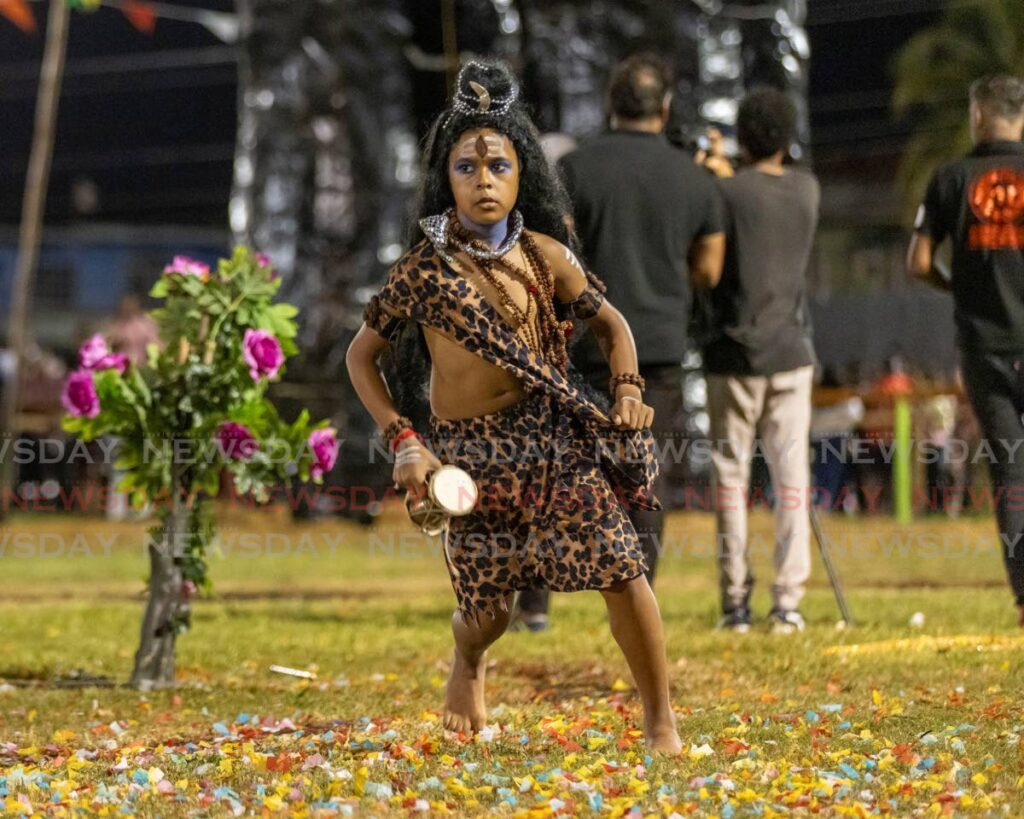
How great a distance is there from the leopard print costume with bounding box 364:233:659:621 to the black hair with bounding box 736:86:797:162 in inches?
121

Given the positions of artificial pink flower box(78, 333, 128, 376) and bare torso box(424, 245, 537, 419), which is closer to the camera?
bare torso box(424, 245, 537, 419)

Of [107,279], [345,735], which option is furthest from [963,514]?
[107,279]

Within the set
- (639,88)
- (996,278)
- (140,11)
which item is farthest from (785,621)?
(140,11)

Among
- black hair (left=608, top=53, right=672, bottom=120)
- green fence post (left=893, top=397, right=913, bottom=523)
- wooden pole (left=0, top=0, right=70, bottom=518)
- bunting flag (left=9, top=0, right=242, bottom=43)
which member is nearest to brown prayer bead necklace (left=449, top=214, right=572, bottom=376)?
black hair (left=608, top=53, right=672, bottom=120)

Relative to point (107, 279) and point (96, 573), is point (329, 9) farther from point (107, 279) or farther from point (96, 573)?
point (107, 279)

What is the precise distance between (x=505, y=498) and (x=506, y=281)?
0.59m

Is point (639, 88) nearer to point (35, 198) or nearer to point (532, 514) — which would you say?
point (532, 514)

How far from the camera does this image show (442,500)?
4.34 m

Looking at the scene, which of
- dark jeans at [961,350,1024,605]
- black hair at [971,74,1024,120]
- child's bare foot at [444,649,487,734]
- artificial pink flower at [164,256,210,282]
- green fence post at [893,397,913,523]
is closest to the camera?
child's bare foot at [444,649,487,734]

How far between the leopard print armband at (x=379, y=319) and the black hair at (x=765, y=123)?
122 inches

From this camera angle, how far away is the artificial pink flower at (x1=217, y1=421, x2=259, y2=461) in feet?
20.6

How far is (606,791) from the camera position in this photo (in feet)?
12.7

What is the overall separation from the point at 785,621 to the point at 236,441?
255 centimetres

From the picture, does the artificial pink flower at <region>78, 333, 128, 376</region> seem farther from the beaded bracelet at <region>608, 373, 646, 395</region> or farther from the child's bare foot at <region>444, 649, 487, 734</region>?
the beaded bracelet at <region>608, 373, 646, 395</region>
